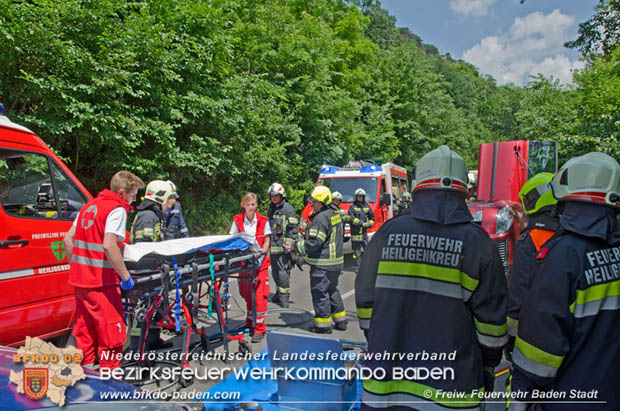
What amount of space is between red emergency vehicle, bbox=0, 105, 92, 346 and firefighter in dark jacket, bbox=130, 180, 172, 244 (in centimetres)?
119

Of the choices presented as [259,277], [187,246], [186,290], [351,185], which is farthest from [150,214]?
[351,185]

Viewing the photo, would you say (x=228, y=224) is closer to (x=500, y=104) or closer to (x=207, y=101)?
(x=207, y=101)

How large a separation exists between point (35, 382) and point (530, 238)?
10.3 ft

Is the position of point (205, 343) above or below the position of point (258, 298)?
below

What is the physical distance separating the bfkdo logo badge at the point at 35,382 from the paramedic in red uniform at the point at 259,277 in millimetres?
3017

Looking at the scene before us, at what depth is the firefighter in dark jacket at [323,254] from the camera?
5.36 metres

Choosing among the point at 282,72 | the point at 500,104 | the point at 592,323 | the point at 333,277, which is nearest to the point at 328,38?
the point at 282,72

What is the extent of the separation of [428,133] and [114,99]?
2364cm

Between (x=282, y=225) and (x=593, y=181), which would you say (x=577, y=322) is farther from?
(x=282, y=225)

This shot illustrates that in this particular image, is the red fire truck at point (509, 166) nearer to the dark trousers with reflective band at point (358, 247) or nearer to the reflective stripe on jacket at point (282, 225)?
the dark trousers with reflective band at point (358, 247)

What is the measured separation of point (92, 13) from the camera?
7676 millimetres

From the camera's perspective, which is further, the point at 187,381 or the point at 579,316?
the point at 187,381

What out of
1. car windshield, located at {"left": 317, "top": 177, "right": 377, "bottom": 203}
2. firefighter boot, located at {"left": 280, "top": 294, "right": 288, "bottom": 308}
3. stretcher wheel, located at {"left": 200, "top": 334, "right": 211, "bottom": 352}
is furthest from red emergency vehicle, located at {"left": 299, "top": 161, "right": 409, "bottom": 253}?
stretcher wheel, located at {"left": 200, "top": 334, "right": 211, "bottom": 352}

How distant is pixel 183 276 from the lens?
3855 millimetres
